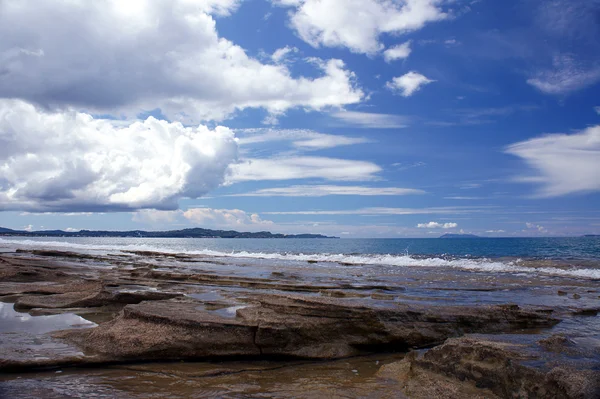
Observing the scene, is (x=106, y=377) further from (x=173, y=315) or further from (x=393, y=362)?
(x=393, y=362)

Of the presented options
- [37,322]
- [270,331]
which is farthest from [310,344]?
[37,322]

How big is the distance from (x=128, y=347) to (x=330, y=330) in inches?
148

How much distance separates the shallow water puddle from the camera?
8.85m

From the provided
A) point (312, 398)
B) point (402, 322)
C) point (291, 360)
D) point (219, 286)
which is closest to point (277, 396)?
point (312, 398)

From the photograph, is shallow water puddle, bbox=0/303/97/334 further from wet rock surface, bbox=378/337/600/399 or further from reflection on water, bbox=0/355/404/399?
wet rock surface, bbox=378/337/600/399

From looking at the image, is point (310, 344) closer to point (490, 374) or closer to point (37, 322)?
point (490, 374)

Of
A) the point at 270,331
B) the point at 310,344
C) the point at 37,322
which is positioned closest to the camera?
the point at 270,331

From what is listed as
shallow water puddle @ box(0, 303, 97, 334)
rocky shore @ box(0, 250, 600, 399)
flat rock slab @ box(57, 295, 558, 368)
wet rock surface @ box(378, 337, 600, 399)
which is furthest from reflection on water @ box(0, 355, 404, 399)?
shallow water puddle @ box(0, 303, 97, 334)

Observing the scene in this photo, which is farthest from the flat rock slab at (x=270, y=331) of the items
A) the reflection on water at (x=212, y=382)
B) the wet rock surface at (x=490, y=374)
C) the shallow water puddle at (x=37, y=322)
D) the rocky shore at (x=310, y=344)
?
the wet rock surface at (x=490, y=374)

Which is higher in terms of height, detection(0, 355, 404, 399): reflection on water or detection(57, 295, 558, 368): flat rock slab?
detection(57, 295, 558, 368): flat rock slab

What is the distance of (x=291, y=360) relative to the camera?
760cm

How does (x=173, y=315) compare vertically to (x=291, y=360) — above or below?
above

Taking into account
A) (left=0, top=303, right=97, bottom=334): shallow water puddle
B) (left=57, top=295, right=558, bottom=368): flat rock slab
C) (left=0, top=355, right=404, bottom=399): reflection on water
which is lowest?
(left=0, top=355, right=404, bottom=399): reflection on water

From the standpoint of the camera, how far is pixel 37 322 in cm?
955
